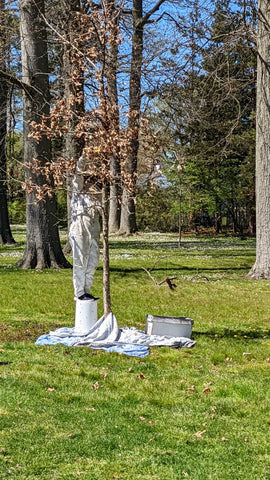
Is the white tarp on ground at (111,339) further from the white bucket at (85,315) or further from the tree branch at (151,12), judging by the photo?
the tree branch at (151,12)

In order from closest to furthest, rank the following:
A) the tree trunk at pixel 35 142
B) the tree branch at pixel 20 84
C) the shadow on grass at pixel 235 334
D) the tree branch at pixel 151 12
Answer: the shadow on grass at pixel 235 334, the tree branch at pixel 20 84, the tree trunk at pixel 35 142, the tree branch at pixel 151 12

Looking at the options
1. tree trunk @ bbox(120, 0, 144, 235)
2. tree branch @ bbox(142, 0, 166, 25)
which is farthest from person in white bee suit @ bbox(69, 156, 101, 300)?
tree branch @ bbox(142, 0, 166, 25)

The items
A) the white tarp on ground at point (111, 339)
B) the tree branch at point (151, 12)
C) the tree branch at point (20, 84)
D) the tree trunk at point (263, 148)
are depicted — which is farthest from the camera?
the tree branch at point (151, 12)

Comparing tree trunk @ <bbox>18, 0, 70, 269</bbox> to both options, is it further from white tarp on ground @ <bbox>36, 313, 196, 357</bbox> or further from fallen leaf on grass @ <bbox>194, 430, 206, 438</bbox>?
fallen leaf on grass @ <bbox>194, 430, 206, 438</bbox>

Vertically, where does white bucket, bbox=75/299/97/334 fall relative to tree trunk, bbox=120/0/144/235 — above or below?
below

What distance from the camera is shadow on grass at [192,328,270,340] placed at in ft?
25.6

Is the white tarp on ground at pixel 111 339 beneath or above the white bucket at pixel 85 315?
beneath

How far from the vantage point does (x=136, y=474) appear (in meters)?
3.56

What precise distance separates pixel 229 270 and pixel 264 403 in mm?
10287

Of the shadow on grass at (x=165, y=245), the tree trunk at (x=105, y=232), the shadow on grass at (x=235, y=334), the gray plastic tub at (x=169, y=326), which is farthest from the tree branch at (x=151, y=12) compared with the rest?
the gray plastic tub at (x=169, y=326)

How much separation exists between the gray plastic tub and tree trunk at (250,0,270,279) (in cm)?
629

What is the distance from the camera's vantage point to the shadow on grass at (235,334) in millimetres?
7809

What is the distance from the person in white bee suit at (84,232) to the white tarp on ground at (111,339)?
521mm

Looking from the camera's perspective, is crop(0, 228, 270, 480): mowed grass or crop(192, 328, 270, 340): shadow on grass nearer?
crop(0, 228, 270, 480): mowed grass
